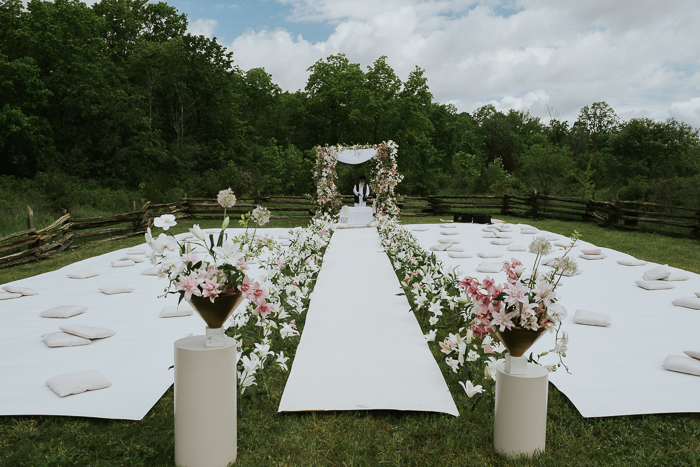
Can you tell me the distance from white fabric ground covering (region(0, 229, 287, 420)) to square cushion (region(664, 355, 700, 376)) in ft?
11.2

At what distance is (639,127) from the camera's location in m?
21.0

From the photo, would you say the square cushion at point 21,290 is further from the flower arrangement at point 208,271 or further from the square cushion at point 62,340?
the flower arrangement at point 208,271

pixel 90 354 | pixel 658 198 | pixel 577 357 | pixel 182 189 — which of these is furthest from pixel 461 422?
pixel 182 189

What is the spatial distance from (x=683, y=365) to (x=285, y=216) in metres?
13.2

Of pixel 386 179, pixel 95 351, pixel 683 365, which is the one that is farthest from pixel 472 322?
pixel 386 179

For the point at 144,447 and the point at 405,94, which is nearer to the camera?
the point at 144,447

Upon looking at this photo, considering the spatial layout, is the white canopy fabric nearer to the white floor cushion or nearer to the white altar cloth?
the white altar cloth

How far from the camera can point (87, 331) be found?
12.6ft

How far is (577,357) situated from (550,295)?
1.79 metres

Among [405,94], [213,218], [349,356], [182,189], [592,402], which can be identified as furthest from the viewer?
[405,94]

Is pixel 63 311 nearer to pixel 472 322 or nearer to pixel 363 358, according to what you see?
pixel 363 358

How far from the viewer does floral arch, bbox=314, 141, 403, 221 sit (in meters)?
12.8

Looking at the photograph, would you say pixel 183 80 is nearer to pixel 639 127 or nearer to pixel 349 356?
pixel 639 127

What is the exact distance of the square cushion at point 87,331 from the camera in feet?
12.5
